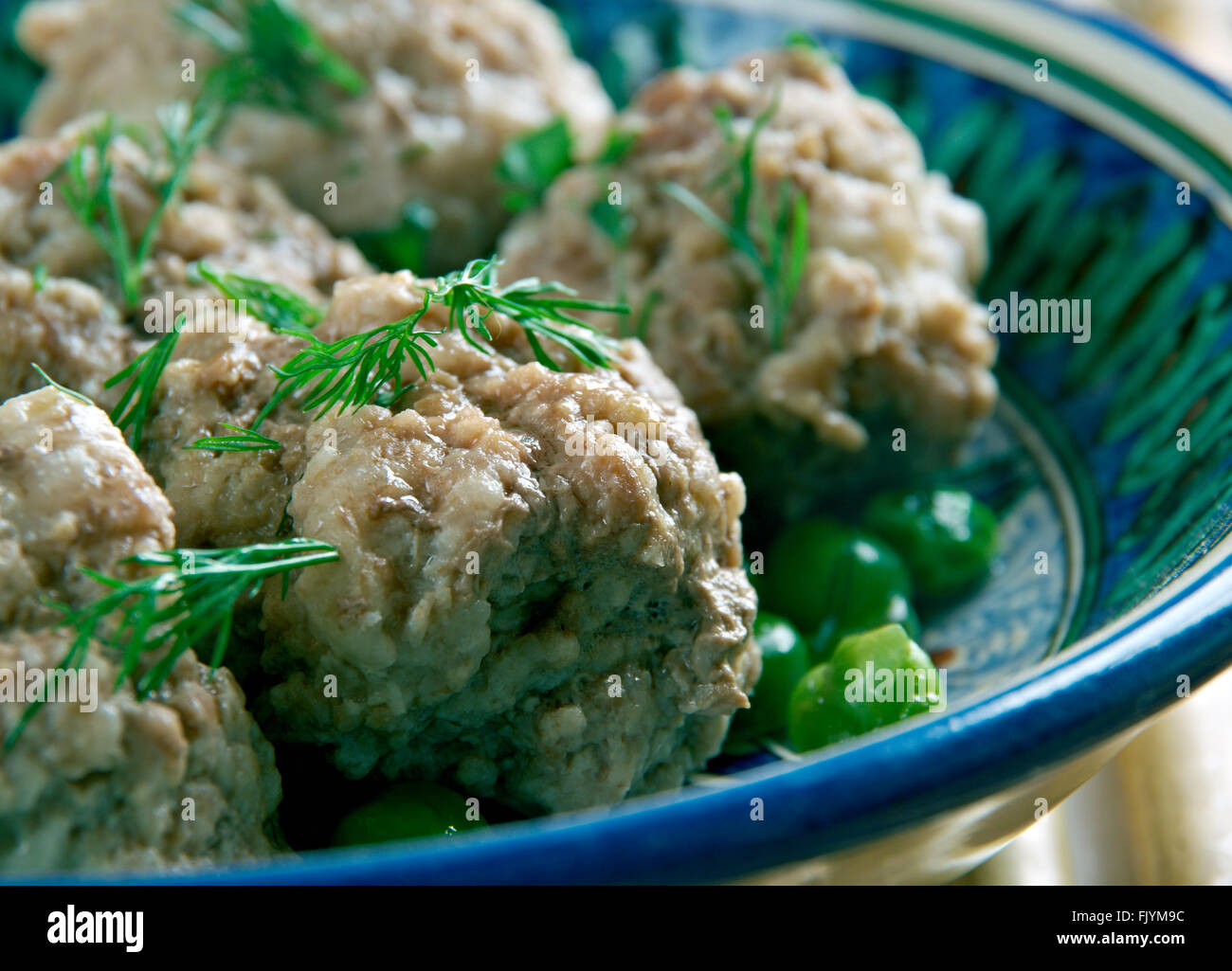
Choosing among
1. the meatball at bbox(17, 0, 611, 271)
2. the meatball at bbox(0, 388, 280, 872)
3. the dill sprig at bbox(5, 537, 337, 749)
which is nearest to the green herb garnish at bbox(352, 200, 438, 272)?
the meatball at bbox(17, 0, 611, 271)

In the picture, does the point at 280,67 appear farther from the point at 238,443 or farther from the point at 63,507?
the point at 63,507

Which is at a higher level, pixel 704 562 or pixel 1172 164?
pixel 1172 164

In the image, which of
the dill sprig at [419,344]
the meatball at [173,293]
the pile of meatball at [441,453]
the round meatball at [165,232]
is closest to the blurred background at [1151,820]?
the pile of meatball at [441,453]

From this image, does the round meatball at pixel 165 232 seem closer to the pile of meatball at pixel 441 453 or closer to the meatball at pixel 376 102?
the pile of meatball at pixel 441 453

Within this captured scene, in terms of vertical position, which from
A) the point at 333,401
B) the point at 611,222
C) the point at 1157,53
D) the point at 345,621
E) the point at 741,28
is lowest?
the point at 345,621

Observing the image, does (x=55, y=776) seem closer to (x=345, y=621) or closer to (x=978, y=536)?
(x=345, y=621)
